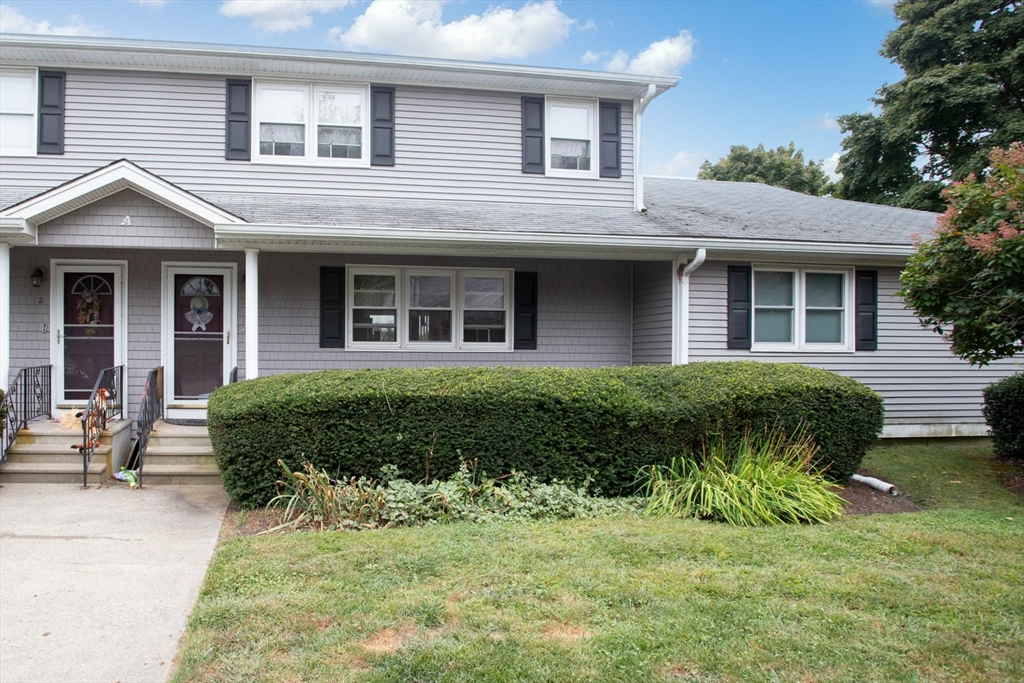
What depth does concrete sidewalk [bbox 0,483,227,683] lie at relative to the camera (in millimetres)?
3543

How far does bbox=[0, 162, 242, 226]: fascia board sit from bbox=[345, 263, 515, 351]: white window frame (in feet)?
6.97

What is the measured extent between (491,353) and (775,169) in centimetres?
2417

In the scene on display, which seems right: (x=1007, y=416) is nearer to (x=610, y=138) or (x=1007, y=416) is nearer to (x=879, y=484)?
(x=879, y=484)

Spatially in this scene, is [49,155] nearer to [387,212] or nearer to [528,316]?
[387,212]

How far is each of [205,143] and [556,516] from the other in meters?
7.30

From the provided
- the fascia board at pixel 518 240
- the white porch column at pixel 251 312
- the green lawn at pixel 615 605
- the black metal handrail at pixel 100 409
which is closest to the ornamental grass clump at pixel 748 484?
the green lawn at pixel 615 605

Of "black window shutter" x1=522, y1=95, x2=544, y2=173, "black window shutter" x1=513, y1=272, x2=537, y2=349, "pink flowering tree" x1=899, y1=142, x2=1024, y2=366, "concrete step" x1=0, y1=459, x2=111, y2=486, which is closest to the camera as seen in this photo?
"pink flowering tree" x1=899, y1=142, x2=1024, y2=366

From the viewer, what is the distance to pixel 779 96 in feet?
82.5

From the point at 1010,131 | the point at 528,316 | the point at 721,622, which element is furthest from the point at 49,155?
the point at 1010,131

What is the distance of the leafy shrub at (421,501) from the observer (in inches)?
232

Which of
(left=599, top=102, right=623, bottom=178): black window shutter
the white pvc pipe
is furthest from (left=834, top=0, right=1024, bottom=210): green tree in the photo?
the white pvc pipe

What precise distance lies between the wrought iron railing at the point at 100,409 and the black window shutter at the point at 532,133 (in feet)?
20.6

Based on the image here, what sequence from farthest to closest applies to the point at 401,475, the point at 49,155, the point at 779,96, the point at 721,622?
1. the point at 779,96
2. the point at 49,155
3. the point at 401,475
4. the point at 721,622

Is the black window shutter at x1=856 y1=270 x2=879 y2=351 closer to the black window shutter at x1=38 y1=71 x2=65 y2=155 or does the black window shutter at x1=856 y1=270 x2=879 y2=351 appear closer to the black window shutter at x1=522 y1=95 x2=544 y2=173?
the black window shutter at x1=522 y1=95 x2=544 y2=173
